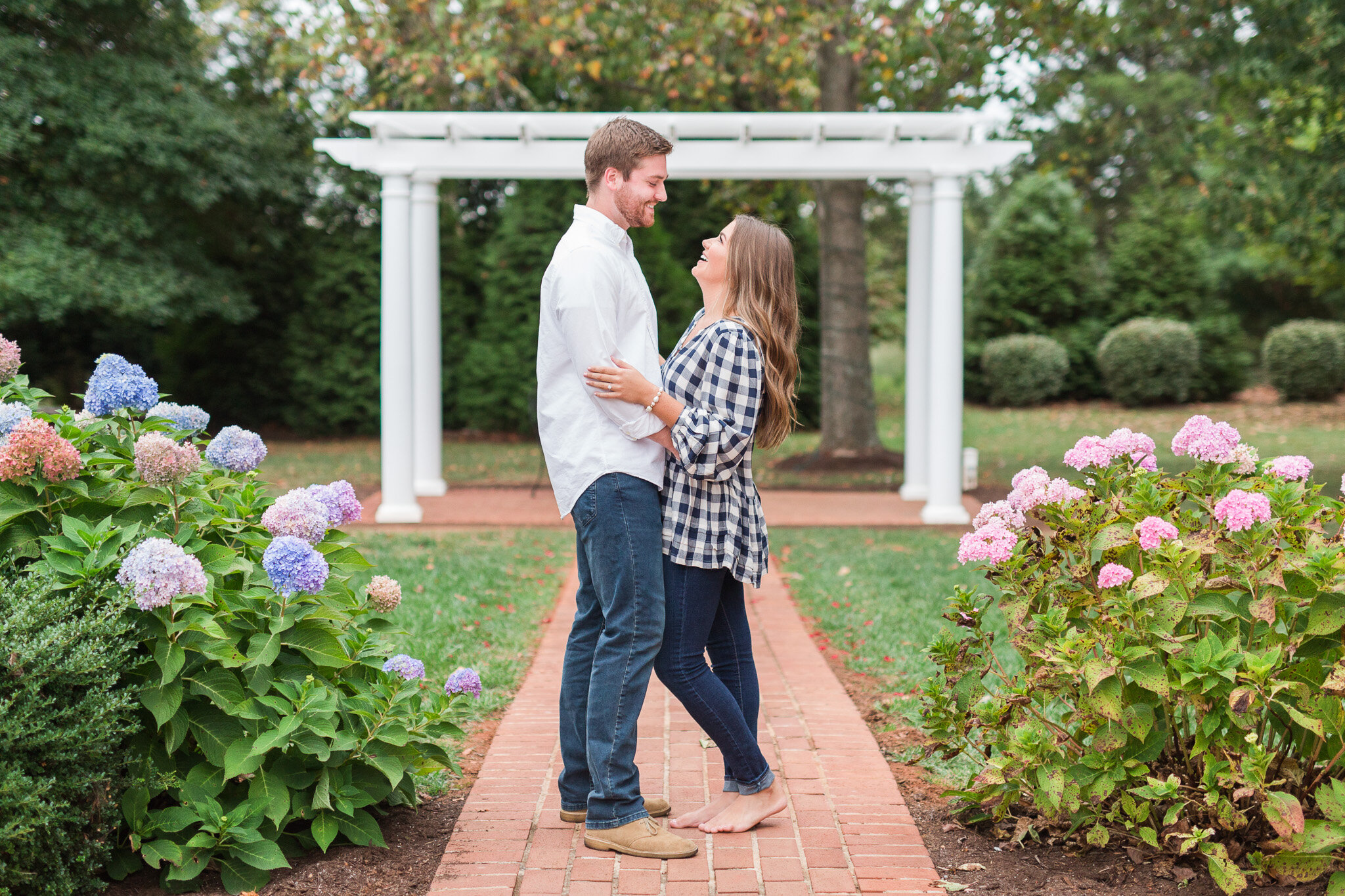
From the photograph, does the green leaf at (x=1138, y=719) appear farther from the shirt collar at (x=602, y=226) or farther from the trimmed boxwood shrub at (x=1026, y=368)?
the trimmed boxwood shrub at (x=1026, y=368)

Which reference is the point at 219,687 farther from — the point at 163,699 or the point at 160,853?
the point at 160,853

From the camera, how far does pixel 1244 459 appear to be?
263 centimetres

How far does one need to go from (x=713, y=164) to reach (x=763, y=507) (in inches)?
106

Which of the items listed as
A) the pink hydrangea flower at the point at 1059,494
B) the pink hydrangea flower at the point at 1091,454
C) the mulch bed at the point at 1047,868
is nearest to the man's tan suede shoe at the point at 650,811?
the mulch bed at the point at 1047,868

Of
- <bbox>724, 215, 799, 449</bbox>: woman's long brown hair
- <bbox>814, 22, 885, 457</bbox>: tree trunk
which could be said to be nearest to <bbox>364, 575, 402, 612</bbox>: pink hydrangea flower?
<bbox>724, 215, 799, 449</bbox>: woman's long brown hair

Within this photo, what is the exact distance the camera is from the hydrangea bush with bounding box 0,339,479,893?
235 cm

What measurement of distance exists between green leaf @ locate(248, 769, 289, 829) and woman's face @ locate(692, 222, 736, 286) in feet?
5.14

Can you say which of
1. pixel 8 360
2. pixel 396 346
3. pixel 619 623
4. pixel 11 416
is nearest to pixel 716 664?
pixel 619 623

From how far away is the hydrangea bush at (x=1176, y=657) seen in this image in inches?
91.4

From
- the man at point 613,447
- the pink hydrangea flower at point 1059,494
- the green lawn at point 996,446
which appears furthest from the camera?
the green lawn at point 996,446

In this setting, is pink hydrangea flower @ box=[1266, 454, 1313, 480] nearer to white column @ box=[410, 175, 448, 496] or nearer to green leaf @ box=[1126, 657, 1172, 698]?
green leaf @ box=[1126, 657, 1172, 698]

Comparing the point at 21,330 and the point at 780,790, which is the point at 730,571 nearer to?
the point at 780,790

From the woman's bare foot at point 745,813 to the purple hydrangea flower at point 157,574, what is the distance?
1.44 m

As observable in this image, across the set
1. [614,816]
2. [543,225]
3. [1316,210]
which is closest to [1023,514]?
[614,816]
